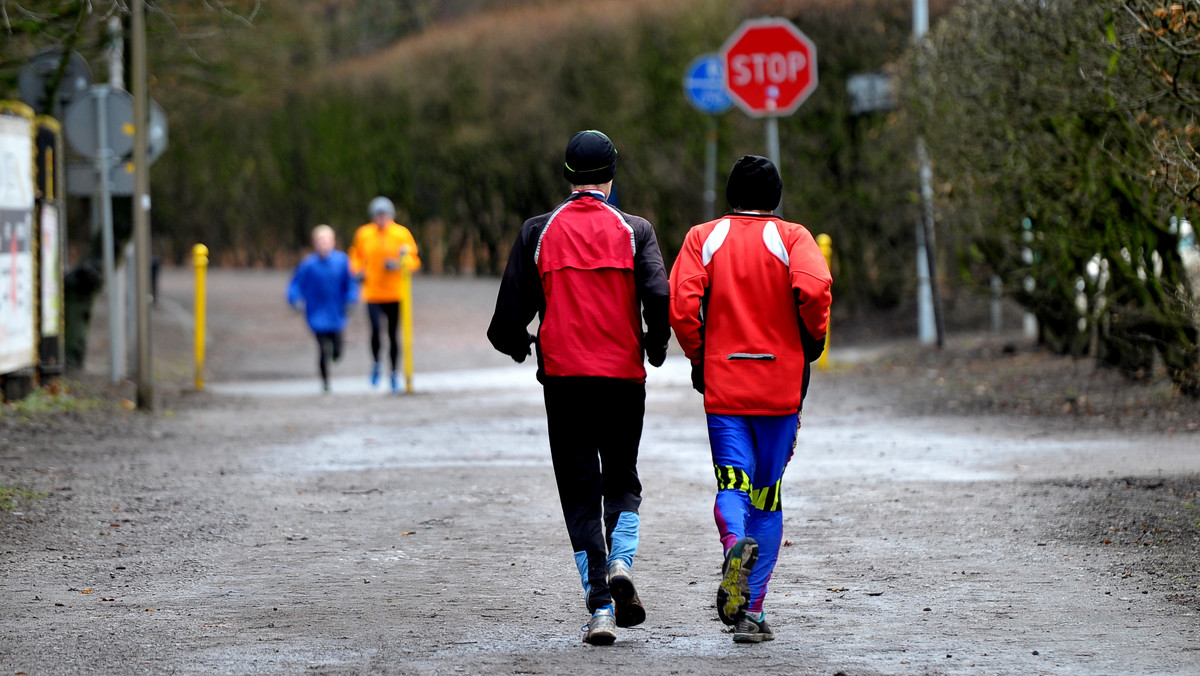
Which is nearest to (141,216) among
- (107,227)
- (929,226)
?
(107,227)

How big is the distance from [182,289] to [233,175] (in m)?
6.03

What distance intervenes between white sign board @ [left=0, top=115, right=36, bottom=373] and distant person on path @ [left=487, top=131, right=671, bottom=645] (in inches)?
327

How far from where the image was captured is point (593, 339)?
5.54 meters

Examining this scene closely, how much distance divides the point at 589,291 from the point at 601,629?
1.13 meters

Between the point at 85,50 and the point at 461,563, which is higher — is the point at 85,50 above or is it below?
above

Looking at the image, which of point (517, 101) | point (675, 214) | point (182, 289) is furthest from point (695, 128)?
point (182, 289)

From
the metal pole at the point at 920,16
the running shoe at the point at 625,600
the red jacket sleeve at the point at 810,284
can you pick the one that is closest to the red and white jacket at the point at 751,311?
the red jacket sleeve at the point at 810,284

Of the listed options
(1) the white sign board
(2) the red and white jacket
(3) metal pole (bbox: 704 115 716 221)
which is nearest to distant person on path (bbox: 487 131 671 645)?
(2) the red and white jacket

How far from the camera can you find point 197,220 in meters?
42.4

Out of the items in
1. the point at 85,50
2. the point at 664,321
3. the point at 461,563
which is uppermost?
the point at 85,50

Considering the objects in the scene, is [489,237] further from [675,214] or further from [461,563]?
[461,563]

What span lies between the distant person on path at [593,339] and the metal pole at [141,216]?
27.4ft

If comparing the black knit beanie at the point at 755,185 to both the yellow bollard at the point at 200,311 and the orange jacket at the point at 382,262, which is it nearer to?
the orange jacket at the point at 382,262

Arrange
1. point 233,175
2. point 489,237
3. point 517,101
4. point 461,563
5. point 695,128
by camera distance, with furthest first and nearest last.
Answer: point 233,175 → point 489,237 → point 517,101 → point 695,128 → point 461,563
